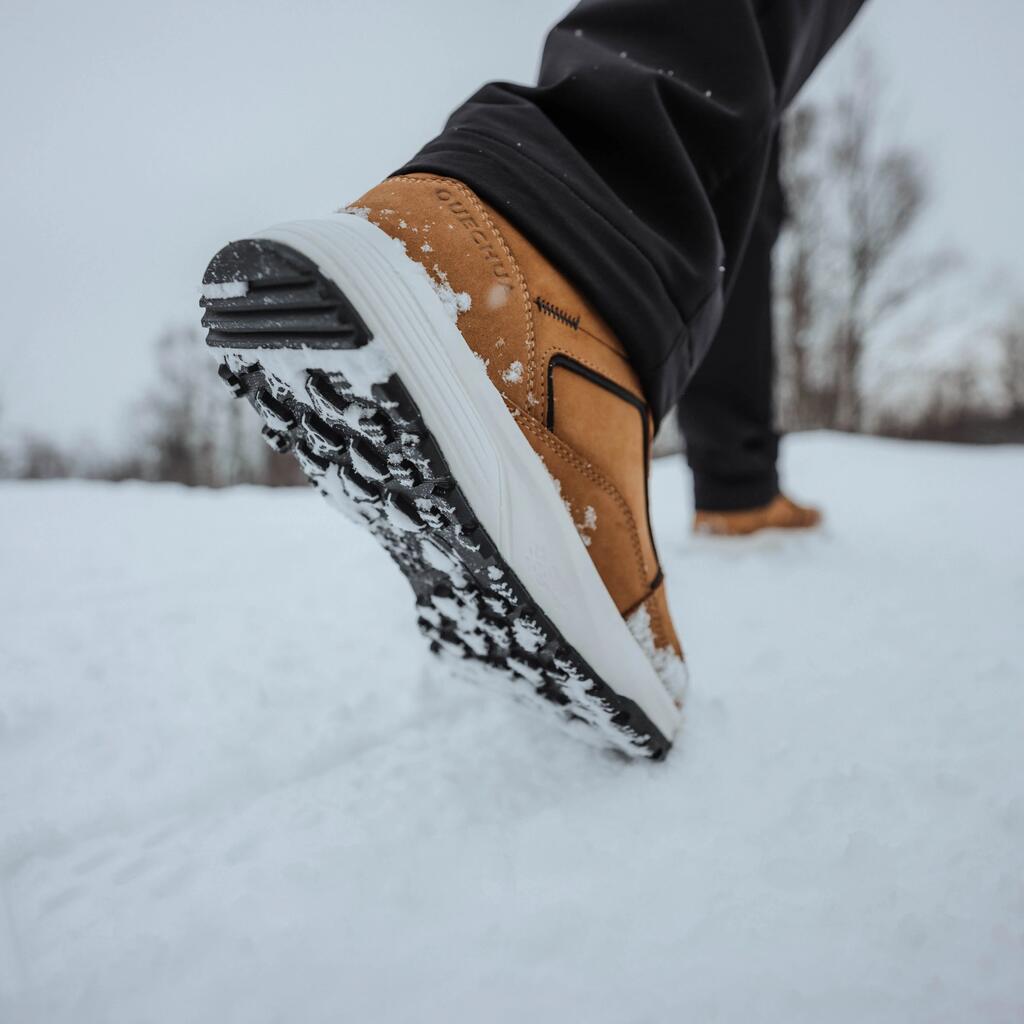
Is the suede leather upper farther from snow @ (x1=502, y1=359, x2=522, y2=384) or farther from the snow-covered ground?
the snow-covered ground

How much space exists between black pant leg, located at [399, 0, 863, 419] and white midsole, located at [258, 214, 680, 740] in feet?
0.42

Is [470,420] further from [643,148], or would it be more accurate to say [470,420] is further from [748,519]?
[748,519]

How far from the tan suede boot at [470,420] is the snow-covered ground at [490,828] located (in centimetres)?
10

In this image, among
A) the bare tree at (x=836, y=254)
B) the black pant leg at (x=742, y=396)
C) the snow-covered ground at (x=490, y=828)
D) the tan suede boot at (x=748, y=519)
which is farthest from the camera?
the bare tree at (x=836, y=254)

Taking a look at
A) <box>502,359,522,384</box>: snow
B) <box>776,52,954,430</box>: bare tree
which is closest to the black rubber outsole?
<box>502,359,522,384</box>: snow

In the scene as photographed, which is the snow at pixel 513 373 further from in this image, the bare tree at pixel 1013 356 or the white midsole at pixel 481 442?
the bare tree at pixel 1013 356

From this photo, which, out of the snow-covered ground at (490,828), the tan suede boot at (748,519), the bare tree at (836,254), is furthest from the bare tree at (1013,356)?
the snow-covered ground at (490,828)

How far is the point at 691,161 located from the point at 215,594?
956 mm

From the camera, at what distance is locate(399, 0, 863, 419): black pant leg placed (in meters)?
0.52

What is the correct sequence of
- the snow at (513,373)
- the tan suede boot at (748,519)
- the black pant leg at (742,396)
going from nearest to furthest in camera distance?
the snow at (513,373)
the black pant leg at (742,396)
the tan suede boot at (748,519)

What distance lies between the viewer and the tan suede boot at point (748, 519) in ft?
4.37

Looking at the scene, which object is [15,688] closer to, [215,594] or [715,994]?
[215,594]

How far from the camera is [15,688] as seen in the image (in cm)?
75

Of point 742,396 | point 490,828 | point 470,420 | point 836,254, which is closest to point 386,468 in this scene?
point 470,420
